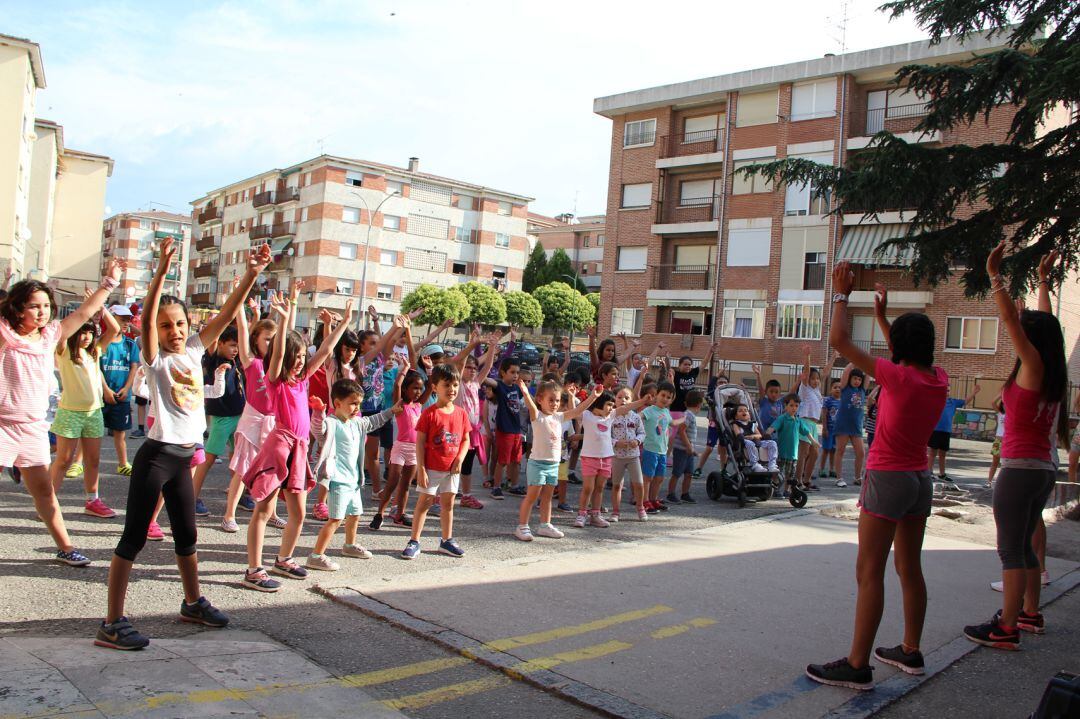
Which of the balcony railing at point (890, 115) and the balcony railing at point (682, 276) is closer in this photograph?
the balcony railing at point (890, 115)

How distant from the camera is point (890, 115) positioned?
1388 inches

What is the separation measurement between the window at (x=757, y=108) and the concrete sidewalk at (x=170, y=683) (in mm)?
37524

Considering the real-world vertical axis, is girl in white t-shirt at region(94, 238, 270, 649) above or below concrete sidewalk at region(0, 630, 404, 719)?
above

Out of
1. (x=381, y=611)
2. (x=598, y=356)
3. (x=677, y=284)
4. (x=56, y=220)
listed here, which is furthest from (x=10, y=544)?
(x=56, y=220)

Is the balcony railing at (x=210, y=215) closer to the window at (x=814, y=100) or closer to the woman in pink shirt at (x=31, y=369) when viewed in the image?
the window at (x=814, y=100)

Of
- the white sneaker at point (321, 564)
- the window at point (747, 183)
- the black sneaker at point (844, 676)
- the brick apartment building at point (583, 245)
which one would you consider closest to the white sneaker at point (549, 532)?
the white sneaker at point (321, 564)

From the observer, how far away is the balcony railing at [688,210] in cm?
4025

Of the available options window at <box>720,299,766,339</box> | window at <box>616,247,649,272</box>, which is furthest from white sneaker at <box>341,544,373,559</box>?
window at <box>616,247,649,272</box>

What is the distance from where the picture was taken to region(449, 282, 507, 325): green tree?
2452 inches

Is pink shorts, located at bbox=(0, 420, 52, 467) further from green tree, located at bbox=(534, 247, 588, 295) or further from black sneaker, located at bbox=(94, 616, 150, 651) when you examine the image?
green tree, located at bbox=(534, 247, 588, 295)

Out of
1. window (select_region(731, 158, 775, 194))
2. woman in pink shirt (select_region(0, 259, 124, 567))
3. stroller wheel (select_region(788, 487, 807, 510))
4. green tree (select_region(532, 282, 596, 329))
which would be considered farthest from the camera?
green tree (select_region(532, 282, 596, 329))

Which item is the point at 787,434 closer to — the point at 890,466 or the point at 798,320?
the point at 890,466

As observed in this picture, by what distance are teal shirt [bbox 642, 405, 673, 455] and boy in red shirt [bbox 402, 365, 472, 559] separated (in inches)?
128

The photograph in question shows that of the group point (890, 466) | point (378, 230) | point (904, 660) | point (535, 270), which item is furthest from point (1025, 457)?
point (535, 270)
